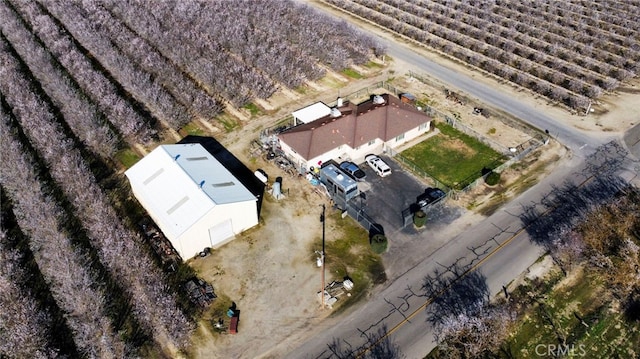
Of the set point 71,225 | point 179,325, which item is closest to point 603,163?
point 179,325

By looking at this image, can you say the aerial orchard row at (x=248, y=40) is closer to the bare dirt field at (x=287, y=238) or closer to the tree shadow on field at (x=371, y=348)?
the bare dirt field at (x=287, y=238)

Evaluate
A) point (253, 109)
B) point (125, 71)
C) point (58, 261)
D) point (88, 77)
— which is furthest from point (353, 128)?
point (88, 77)

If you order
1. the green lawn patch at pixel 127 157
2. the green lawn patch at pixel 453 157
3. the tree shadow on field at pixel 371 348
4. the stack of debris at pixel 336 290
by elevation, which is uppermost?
the green lawn patch at pixel 127 157

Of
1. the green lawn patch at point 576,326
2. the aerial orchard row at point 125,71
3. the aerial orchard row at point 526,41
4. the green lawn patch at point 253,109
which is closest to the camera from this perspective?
the green lawn patch at point 576,326

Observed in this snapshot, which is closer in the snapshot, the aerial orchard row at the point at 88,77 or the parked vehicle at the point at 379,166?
the parked vehicle at the point at 379,166

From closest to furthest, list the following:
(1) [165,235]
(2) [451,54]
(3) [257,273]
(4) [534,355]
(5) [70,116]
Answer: (4) [534,355] → (3) [257,273] → (1) [165,235] → (5) [70,116] → (2) [451,54]

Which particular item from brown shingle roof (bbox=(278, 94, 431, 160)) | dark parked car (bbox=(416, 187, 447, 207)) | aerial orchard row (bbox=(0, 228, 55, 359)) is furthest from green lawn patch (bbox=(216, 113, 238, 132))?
aerial orchard row (bbox=(0, 228, 55, 359))

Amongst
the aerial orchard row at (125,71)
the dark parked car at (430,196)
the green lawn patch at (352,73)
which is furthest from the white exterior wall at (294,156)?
the green lawn patch at (352,73)

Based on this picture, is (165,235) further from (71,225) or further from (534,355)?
(534,355)
